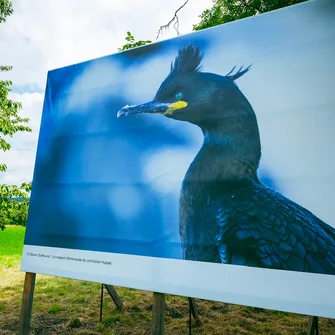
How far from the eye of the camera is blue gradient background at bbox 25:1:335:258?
187 centimetres

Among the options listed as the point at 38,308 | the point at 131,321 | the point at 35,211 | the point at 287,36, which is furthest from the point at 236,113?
the point at 38,308

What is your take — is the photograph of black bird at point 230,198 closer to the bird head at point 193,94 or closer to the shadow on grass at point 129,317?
the bird head at point 193,94

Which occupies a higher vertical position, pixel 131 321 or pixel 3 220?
pixel 3 220

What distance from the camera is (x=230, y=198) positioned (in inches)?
80.7

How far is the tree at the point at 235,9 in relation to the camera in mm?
4811

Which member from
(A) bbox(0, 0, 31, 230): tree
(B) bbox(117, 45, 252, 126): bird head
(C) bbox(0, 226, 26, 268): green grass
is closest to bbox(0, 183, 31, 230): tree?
(A) bbox(0, 0, 31, 230): tree

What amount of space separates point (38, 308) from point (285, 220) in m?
3.55

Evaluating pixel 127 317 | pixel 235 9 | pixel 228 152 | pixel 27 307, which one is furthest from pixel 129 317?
pixel 235 9

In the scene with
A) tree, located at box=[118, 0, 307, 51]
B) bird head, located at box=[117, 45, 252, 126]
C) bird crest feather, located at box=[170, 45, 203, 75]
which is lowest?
bird head, located at box=[117, 45, 252, 126]

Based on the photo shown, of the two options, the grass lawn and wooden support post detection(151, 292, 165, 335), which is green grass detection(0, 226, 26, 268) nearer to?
the grass lawn

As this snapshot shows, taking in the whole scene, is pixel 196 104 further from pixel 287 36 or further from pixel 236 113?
pixel 287 36

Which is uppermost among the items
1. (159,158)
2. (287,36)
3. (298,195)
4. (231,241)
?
(287,36)

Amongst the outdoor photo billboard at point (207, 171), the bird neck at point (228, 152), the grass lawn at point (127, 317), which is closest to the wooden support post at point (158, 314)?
the outdoor photo billboard at point (207, 171)

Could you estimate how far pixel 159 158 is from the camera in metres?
2.27
